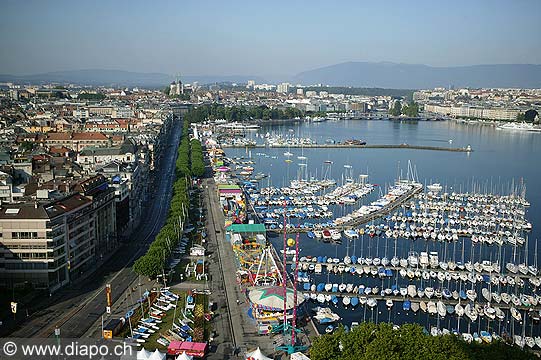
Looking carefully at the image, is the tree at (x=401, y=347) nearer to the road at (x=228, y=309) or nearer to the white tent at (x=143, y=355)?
the road at (x=228, y=309)

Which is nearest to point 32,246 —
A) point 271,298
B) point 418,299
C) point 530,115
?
point 271,298

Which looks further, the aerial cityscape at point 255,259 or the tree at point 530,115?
the tree at point 530,115

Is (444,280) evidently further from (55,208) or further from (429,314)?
(55,208)

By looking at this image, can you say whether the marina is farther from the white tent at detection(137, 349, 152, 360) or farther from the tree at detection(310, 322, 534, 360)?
the white tent at detection(137, 349, 152, 360)

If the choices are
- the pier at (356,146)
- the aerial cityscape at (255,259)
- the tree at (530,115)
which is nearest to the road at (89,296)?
the aerial cityscape at (255,259)

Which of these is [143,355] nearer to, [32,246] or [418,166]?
[32,246]
